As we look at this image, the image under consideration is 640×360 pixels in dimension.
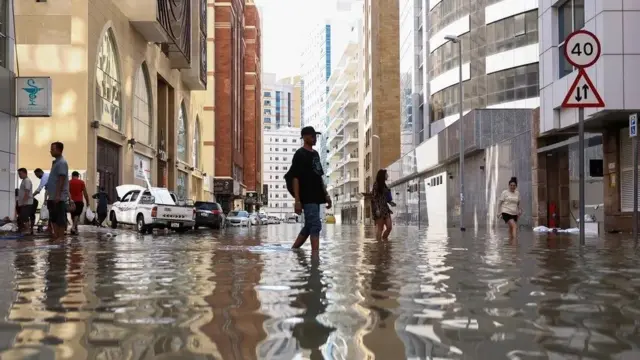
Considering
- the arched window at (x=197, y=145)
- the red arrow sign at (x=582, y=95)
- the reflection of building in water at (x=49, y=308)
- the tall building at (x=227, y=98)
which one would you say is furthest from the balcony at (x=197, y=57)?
the reflection of building in water at (x=49, y=308)

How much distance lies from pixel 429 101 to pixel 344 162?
6188cm

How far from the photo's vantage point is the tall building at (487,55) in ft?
137

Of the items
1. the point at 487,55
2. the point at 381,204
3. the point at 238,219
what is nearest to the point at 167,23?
the point at 238,219

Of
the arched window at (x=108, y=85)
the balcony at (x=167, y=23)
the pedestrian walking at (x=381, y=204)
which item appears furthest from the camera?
the balcony at (x=167, y=23)

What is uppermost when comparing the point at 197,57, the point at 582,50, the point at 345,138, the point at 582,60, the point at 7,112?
the point at 345,138

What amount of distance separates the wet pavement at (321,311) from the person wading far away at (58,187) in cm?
555

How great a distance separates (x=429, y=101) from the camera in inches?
2127

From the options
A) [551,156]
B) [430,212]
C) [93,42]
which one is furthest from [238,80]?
[551,156]

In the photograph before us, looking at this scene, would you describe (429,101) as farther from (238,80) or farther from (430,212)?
(238,80)

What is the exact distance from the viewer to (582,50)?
1132cm

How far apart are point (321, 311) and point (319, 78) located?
589 feet

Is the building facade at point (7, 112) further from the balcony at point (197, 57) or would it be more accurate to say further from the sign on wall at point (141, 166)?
the balcony at point (197, 57)

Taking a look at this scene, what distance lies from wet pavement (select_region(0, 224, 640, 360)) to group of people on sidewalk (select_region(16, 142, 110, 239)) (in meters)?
5.60

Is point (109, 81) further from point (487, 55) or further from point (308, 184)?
point (308, 184)
